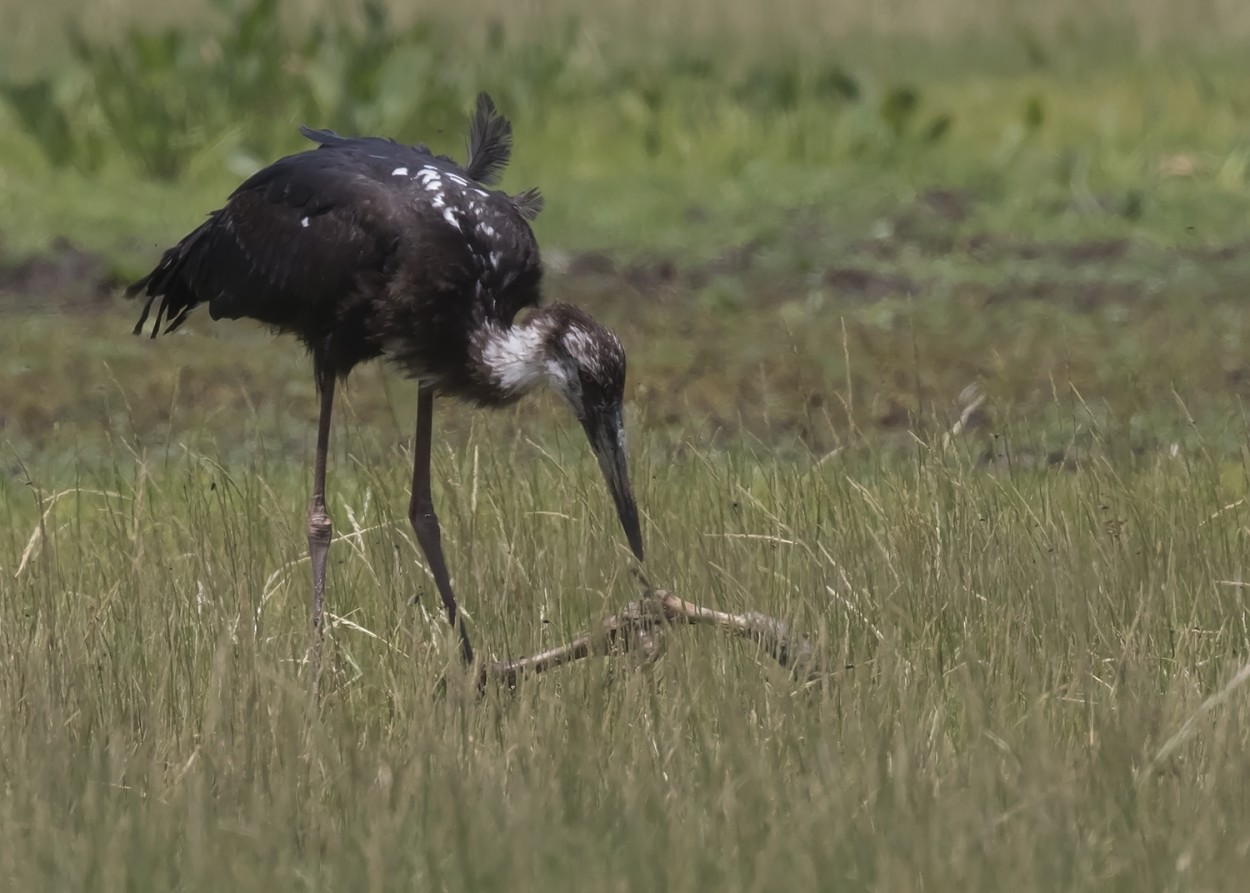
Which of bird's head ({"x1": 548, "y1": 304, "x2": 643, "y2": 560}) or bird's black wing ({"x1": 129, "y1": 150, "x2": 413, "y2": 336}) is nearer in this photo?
bird's head ({"x1": 548, "y1": 304, "x2": 643, "y2": 560})

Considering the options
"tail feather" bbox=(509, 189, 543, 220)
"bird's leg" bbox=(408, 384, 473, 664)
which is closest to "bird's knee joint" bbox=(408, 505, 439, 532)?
"bird's leg" bbox=(408, 384, 473, 664)

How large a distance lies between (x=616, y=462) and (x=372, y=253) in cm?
78

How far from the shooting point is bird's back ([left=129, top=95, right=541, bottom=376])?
5660 mm

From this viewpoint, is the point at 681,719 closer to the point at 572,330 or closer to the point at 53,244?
the point at 572,330

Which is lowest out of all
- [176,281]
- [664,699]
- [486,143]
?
[664,699]

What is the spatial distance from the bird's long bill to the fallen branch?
44 centimetres

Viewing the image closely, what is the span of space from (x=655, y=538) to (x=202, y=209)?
20.9ft

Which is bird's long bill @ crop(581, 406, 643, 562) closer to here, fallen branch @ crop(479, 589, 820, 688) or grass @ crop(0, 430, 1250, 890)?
grass @ crop(0, 430, 1250, 890)

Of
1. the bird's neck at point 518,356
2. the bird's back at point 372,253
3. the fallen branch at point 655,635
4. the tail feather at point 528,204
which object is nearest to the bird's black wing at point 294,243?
the bird's back at point 372,253

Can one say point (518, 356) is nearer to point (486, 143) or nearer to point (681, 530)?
point (681, 530)

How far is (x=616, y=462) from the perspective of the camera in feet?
18.0

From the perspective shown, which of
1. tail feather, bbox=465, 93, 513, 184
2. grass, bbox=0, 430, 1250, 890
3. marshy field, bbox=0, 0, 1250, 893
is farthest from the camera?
tail feather, bbox=465, 93, 513, 184

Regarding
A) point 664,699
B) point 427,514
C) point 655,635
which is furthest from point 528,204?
point 664,699

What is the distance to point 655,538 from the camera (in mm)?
5848
